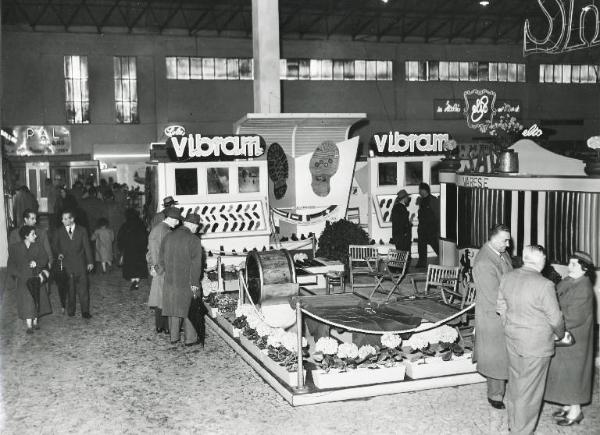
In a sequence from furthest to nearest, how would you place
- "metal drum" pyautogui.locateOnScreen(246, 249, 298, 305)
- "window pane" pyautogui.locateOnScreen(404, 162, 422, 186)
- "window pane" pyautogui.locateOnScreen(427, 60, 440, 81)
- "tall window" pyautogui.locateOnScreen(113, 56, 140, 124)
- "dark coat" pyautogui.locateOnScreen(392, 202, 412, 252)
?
"window pane" pyautogui.locateOnScreen(427, 60, 440, 81) < "tall window" pyautogui.locateOnScreen(113, 56, 140, 124) < "window pane" pyautogui.locateOnScreen(404, 162, 422, 186) < "dark coat" pyautogui.locateOnScreen(392, 202, 412, 252) < "metal drum" pyautogui.locateOnScreen(246, 249, 298, 305)

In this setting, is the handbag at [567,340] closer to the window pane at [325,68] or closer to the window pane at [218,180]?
the window pane at [218,180]

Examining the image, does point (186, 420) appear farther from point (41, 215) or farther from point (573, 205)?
point (41, 215)

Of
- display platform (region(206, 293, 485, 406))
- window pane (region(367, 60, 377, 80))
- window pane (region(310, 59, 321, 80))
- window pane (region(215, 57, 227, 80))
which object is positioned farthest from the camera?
window pane (region(367, 60, 377, 80))

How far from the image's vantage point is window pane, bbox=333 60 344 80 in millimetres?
34750

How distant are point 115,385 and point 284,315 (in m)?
2.87

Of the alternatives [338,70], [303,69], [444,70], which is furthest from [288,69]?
[444,70]

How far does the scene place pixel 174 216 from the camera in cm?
851

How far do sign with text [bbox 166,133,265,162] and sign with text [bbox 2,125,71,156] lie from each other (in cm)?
1887

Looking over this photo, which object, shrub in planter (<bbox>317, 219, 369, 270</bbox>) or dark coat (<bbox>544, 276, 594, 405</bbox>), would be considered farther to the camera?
shrub in planter (<bbox>317, 219, 369, 270</bbox>)

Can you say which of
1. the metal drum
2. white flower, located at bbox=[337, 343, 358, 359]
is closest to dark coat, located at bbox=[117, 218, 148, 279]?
the metal drum

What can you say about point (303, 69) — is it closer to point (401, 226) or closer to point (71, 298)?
point (401, 226)

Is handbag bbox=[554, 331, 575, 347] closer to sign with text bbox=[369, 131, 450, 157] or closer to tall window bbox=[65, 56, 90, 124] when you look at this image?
sign with text bbox=[369, 131, 450, 157]

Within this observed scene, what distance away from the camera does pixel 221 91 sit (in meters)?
32.8

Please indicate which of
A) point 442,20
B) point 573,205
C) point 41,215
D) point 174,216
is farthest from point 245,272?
point 442,20
